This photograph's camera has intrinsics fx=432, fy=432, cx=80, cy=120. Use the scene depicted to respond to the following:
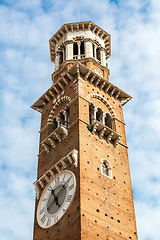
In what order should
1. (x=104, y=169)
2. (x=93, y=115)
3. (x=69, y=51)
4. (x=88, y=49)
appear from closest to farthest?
(x=104, y=169) → (x=93, y=115) → (x=88, y=49) → (x=69, y=51)

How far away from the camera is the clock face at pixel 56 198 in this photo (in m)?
22.3

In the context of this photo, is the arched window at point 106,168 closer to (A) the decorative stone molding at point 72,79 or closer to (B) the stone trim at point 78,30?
(A) the decorative stone molding at point 72,79

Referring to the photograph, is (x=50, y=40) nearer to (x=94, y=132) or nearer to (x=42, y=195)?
(x=94, y=132)

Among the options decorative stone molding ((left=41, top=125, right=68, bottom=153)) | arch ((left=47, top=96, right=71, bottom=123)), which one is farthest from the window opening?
arch ((left=47, top=96, right=71, bottom=123))

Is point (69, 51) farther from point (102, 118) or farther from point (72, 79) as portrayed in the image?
point (102, 118)

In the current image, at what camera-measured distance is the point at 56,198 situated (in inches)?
916

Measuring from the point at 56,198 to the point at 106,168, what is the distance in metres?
3.42

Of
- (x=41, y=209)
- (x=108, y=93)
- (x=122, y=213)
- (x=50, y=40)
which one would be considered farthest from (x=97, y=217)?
(x=50, y=40)

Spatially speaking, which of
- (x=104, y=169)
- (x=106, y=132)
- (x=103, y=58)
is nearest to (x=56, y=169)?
(x=104, y=169)

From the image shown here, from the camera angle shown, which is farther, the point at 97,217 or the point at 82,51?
the point at 82,51

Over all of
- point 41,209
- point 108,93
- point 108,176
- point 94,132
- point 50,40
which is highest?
point 50,40

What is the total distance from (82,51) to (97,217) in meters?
15.0

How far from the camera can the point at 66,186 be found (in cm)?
2294

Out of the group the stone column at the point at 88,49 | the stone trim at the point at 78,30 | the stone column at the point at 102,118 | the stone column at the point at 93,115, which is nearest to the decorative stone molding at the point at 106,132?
the stone column at the point at 93,115
